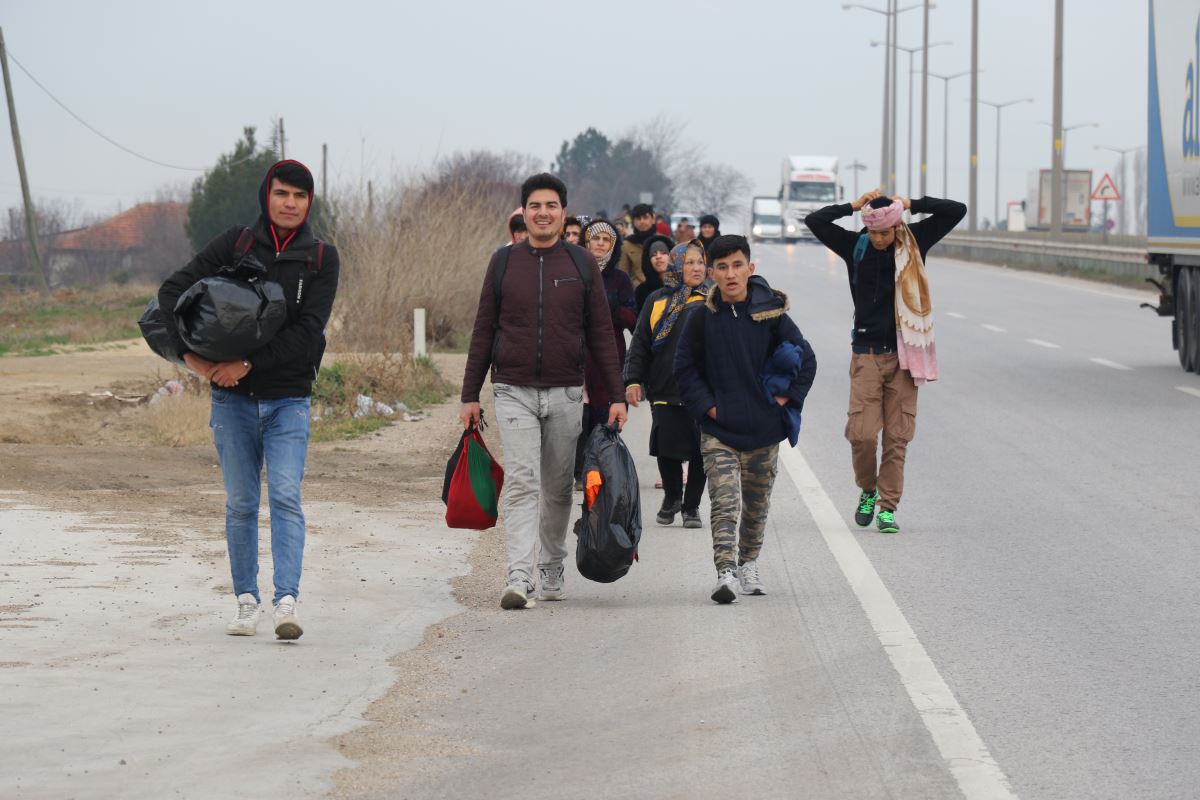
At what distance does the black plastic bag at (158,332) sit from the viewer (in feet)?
23.8

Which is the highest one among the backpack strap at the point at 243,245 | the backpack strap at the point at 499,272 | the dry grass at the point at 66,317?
the backpack strap at the point at 243,245

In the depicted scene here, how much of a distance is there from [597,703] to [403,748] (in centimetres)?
87

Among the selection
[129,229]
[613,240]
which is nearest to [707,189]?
[129,229]

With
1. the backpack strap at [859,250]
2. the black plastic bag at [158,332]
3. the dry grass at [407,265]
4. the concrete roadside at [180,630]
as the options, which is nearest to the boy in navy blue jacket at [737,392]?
the concrete roadside at [180,630]

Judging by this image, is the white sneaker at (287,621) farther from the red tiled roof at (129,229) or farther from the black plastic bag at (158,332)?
the red tiled roof at (129,229)

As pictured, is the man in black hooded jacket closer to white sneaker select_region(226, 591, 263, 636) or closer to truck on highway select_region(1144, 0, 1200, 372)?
white sneaker select_region(226, 591, 263, 636)

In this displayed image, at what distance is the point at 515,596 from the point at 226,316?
188cm

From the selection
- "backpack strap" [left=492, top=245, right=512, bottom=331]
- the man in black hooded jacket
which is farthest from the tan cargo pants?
the man in black hooded jacket

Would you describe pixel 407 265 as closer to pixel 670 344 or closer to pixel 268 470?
pixel 670 344

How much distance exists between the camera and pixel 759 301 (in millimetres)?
8477

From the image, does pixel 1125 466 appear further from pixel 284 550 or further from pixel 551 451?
pixel 284 550

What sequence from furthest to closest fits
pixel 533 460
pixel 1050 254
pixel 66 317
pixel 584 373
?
pixel 1050 254
pixel 66 317
pixel 584 373
pixel 533 460

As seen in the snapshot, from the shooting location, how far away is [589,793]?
5.25 metres

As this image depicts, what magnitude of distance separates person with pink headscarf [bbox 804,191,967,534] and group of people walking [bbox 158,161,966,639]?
0.04ft
